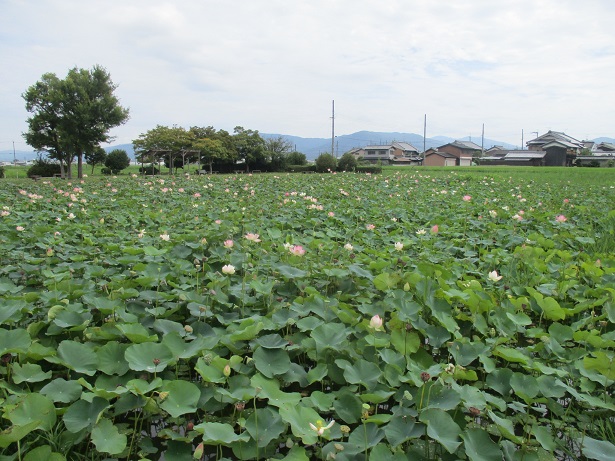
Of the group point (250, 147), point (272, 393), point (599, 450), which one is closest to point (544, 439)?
point (599, 450)

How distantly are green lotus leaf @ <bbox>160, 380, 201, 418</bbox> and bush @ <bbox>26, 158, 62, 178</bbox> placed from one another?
28.4 m

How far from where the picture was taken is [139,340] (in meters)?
1.47

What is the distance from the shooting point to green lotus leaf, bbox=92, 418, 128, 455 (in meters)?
1.08

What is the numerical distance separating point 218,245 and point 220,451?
181 centimetres

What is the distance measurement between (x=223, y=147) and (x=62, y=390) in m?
30.3

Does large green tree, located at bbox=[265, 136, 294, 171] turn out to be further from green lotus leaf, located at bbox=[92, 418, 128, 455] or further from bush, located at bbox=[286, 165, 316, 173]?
green lotus leaf, located at bbox=[92, 418, 128, 455]

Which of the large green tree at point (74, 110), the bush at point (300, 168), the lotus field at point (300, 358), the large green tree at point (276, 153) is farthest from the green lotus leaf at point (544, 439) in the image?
the large green tree at point (276, 153)

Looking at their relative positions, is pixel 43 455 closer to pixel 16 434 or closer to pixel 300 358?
pixel 16 434

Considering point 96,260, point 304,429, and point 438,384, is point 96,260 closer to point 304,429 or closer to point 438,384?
point 304,429

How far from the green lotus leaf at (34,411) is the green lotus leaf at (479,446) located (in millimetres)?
1092

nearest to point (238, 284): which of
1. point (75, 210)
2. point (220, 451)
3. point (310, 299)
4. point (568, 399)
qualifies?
point (310, 299)

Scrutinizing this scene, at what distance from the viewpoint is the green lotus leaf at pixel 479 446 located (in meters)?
1.08

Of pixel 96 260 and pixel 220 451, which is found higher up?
pixel 96 260

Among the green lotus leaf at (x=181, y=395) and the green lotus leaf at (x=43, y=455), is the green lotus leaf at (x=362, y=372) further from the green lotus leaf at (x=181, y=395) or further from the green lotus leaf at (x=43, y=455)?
the green lotus leaf at (x=43, y=455)
